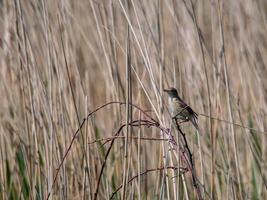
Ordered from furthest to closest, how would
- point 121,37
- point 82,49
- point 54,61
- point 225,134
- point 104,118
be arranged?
point 82,49 → point 104,118 → point 121,37 → point 225,134 → point 54,61

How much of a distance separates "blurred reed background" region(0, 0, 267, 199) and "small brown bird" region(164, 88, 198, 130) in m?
0.04

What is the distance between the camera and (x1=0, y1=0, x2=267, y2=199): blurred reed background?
203 cm

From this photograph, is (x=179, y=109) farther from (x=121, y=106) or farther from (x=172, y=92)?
(x=121, y=106)

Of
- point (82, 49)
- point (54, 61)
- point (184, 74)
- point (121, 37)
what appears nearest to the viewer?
point (54, 61)

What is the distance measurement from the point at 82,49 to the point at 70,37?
185 centimetres

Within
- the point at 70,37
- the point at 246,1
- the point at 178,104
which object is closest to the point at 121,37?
the point at 70,37

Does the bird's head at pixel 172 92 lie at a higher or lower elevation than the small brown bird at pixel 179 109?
higher

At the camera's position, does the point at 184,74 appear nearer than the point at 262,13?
Yes

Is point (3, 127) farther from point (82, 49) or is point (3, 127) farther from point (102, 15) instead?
point (82, 49)

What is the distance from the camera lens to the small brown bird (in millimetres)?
1935

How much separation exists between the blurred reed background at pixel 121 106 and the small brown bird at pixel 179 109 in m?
0.04

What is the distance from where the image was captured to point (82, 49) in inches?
179

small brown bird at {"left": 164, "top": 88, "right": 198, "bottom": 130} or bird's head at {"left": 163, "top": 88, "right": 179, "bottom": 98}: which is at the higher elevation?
bird's head at {"left": 163, "top": 88, "right": 179, "bottom": 98}

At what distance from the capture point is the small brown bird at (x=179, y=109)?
76.2 inches
